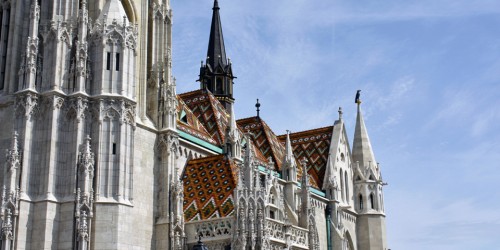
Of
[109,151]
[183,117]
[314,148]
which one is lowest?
[109,151]

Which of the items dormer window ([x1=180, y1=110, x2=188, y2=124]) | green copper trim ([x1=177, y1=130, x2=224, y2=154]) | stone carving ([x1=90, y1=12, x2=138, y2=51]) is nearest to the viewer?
stone carving ([x1=90, y1=12, x2=138, y2=51])

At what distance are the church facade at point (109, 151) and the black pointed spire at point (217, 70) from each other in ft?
50.6

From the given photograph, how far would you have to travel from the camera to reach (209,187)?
3081cm

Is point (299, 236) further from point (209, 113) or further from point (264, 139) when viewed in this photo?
point (264, 139)

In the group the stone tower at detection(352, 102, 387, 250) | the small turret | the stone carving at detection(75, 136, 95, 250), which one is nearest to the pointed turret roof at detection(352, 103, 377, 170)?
the stone tower at detection(352, 102, 387, 250)

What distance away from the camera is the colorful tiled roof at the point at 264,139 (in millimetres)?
44875

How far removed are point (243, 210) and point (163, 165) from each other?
12.5 ft

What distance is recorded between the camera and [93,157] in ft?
85.8

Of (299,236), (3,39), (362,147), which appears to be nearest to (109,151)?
(3,39)

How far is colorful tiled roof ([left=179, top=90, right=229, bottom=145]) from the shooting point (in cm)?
3862

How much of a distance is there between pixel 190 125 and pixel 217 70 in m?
16.0

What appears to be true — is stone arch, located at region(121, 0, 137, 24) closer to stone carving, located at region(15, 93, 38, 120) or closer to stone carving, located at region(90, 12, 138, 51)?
stone carving, located at region(90, 12, 138, 51)

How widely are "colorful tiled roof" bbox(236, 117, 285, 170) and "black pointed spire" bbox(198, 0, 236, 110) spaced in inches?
66.3

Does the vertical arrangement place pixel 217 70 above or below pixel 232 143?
above
